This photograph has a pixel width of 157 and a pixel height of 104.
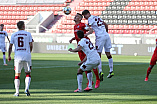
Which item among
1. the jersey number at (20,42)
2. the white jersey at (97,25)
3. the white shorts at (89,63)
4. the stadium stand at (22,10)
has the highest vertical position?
the stadium stand at (22,10)

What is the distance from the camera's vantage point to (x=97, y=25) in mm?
12906

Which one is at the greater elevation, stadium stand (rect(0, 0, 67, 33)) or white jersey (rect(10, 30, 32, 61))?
stadium stand (rect(0, 0, 67, 33))

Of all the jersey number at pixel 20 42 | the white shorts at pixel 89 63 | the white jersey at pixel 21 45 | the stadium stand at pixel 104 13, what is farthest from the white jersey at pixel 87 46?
the stadium stand at pixel 104 13

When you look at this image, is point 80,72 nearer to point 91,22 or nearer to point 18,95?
point 18,95

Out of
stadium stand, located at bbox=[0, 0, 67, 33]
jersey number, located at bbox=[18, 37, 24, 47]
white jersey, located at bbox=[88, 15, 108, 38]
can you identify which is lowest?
jersey number, located at bbox=[18, 37, 24, 47]

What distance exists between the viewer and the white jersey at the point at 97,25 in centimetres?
1264

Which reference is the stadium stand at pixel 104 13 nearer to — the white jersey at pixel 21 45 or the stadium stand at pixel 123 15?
the stadium stand at pixel 123 15

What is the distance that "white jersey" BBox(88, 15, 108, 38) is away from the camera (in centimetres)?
1264

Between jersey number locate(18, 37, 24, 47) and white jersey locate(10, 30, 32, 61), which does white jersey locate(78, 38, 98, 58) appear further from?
jersey number locate(18, 37, 24, 47)

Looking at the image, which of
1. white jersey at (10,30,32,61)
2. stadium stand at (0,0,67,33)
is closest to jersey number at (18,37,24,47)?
white jersey at (10,30,32,61)

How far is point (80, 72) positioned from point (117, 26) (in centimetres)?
3317

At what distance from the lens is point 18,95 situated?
371 inches

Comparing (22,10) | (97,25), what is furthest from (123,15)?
(97,25)

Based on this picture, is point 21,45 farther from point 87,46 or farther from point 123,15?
point 123,15
